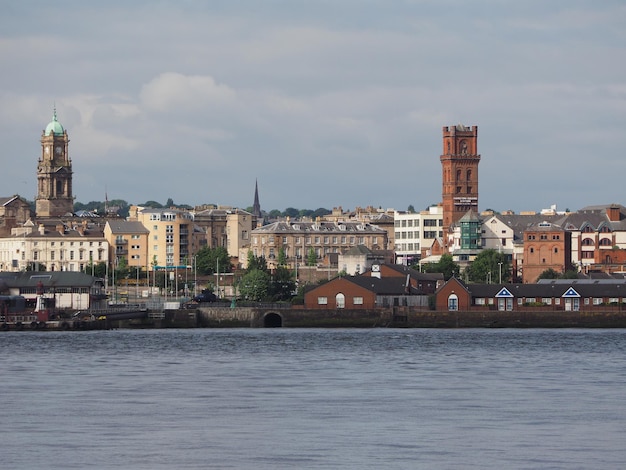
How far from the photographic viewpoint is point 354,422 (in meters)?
60.1

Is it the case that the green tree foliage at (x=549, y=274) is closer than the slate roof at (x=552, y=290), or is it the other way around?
the slate roof at (x=552, y=290)

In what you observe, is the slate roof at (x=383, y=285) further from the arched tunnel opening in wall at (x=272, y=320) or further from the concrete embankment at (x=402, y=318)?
the arched tunnel opening in wall at (x=272, y=320)

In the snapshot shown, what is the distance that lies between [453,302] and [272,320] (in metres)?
16.0

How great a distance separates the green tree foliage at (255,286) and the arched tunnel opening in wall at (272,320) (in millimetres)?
25498

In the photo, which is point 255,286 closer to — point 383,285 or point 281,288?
point 281,288

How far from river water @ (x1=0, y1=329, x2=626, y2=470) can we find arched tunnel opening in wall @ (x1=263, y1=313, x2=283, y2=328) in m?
40.0

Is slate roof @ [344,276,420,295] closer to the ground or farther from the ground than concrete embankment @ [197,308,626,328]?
farther from the ground

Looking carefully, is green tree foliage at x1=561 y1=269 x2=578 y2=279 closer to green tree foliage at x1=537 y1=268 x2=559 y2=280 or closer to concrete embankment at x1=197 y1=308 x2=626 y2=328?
green tree foliage at x1=537 y1=268 x2=559 y2=280

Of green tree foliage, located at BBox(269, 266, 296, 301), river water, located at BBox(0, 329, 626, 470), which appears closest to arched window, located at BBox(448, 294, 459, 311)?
green tree foliage, located at BBox(269, 266, 296, 301)

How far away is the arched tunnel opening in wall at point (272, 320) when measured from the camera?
14825cm

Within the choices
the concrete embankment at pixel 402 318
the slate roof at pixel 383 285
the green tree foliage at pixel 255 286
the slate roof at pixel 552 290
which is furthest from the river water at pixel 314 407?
the green tree foliage at pixel 255 286

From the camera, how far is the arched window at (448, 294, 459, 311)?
489ft

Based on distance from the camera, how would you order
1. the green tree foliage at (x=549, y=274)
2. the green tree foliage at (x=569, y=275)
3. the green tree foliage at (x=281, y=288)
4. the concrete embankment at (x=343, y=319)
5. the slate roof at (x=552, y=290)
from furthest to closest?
A: 1. the green tree foliage at (x=549, y=274)
2. the green tree foliage at (x=569, y=275)
3. the green tree foliage at (x=281, y=288)
4. the slate roof at (x=552, y=290)
5. the concrete embankment at (x=343, y=319)

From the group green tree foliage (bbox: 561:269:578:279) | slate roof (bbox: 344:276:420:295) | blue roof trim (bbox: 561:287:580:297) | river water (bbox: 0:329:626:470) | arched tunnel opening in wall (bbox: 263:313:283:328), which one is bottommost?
river water (bbox: 0:329:626:470)
